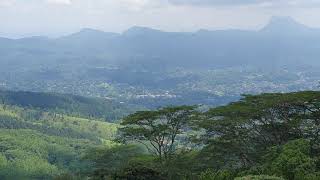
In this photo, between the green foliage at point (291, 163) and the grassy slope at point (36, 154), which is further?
the grassy slope at point (36, 154)

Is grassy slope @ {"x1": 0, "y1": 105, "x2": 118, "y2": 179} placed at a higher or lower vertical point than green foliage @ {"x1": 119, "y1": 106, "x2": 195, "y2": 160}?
lower

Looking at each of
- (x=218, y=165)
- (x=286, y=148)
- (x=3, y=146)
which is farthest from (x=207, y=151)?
(x=3, y=146)

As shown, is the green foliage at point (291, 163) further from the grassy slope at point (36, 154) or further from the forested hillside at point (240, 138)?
the grassy slope at point (36, 154)

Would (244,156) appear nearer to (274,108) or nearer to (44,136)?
(274,108)

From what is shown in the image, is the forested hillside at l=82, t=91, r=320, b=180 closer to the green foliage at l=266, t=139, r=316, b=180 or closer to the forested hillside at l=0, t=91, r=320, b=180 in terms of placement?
the forested hillside at l=0, t=91, r=320, b=180

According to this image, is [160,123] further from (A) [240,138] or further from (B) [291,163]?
(B) [291,163]

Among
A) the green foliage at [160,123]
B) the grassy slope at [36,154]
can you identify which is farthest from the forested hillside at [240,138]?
the grassy slope at [36,154]

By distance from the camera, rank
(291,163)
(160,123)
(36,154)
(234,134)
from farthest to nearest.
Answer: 1. (36,154)
2. (160,123)
3. (234,134)
4. (291,163)

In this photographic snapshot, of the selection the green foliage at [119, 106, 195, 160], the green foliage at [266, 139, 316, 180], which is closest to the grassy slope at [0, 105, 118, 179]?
the green foliage at [119, 106, 195, 160]

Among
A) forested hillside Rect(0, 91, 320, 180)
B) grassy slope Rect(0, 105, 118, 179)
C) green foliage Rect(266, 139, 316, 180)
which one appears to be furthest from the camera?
grassy slope Rect(0, 105, 118, 179)

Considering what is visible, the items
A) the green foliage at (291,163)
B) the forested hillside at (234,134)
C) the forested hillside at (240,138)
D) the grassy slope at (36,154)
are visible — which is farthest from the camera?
the grassy slope at (36,154)

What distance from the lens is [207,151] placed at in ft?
138

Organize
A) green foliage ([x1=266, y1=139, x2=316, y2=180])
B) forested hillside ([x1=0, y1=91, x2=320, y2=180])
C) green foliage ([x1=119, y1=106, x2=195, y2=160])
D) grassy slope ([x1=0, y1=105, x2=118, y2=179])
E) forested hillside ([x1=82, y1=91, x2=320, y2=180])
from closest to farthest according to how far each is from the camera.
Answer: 1. green foliage ([x1=266, y1=139, x2=316, y2=180])
2. forested hillside ([x1=0, y1=91, x2=320, y2=180])
3. forested hillside ([x1=82, y1=91, x2=320, y2=180])
4. green foliage ([x1=119, y1=106, x2=195, y2=160])
5. grassy slope ([x1=0, y1=105, x2=118, y2=179])

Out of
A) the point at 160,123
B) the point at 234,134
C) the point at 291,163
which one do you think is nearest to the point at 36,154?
the point at 160,123
